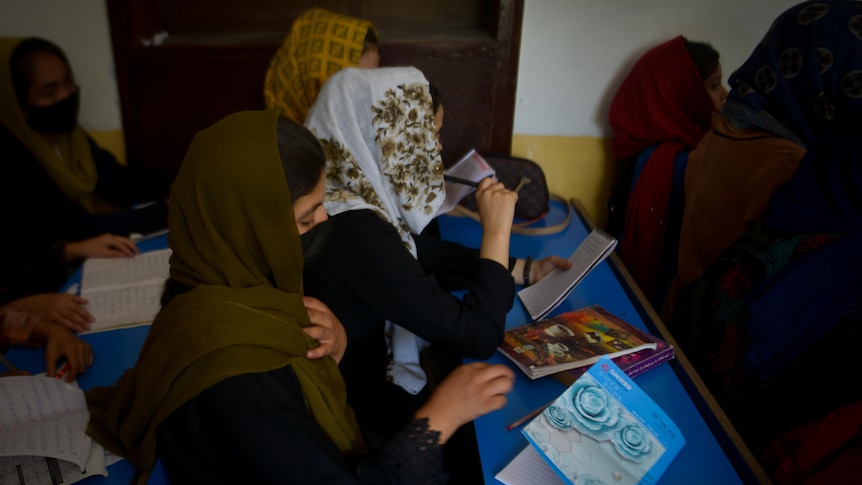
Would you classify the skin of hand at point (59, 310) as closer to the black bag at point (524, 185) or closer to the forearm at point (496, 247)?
the forearm at point (496, 247)

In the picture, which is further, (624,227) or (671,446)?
(624,227)

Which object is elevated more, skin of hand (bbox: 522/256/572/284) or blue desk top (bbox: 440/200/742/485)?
skin of hand (bbox: 522/256/572/284)

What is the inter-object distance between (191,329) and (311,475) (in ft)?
0.85

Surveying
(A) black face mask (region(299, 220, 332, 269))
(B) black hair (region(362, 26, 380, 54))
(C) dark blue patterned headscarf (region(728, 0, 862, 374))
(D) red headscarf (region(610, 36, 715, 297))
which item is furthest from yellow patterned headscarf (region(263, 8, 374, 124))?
(C) dark blue patterned headscarf (region(728, 0, 862, 374))

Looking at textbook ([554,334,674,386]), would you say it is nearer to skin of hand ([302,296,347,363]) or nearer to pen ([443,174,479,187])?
skin of hand ([302,296,347,363])

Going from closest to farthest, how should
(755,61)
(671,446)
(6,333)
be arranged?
(671,446) < (6,333) < (755,61)

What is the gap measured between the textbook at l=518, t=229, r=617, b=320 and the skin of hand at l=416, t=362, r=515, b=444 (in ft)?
1.04

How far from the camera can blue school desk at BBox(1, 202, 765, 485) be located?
860mm

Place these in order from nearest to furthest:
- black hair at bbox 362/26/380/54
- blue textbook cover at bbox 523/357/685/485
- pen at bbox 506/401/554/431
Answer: blue textbook cover at bbox 523/357/685/485
pen at bbox 506/401/554/431
black hair at bbox 362/26/380/54

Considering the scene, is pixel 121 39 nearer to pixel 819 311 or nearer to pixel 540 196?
pixel 540 196

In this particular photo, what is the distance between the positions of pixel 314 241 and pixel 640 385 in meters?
0.66

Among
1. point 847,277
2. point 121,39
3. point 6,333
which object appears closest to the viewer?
point 847,277

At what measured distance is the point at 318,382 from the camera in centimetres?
84

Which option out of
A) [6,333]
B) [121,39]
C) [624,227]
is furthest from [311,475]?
[121,39]
